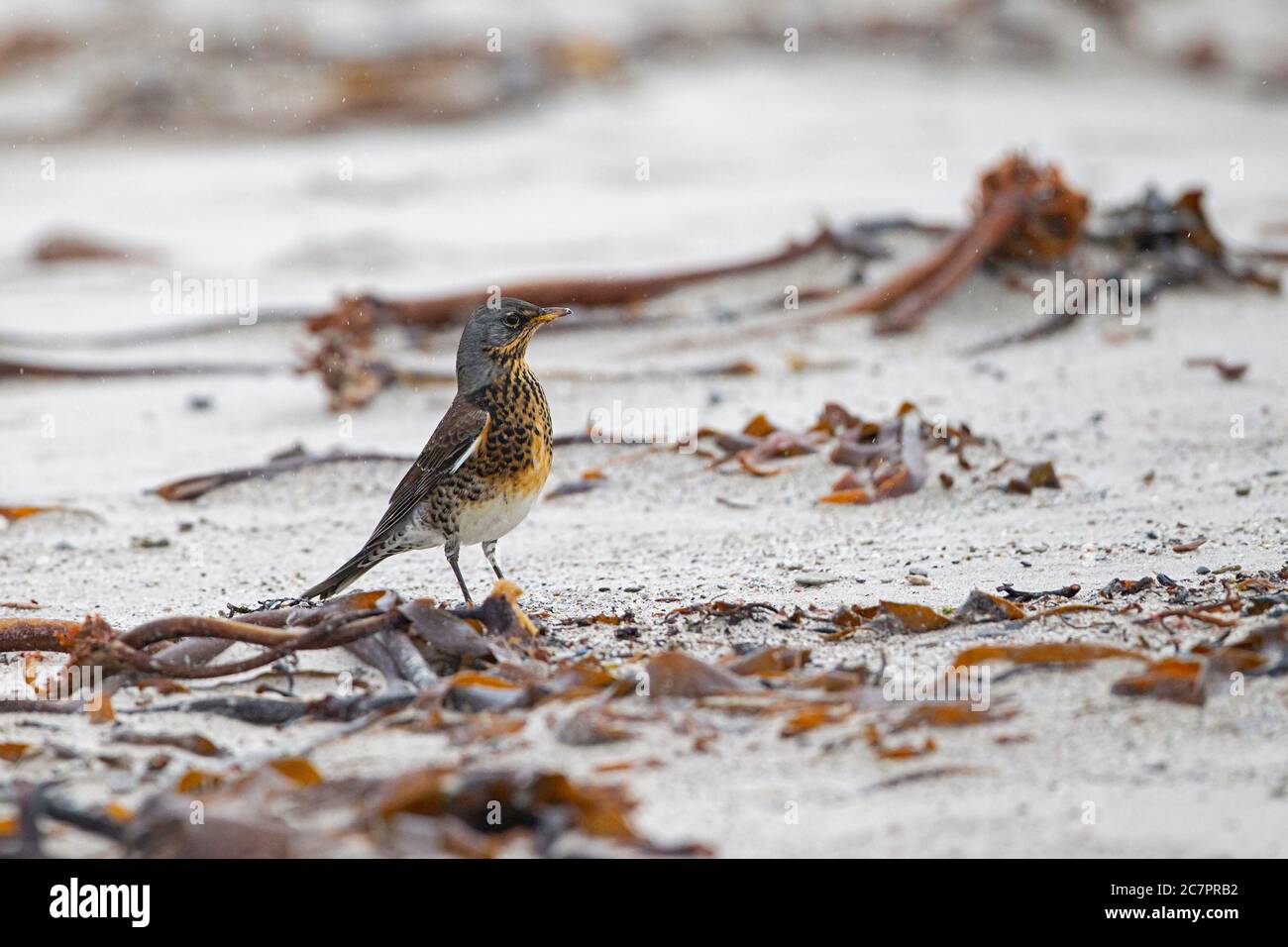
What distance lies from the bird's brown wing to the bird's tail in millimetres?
56

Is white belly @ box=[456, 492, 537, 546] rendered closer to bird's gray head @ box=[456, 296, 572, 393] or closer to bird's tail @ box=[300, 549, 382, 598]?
bird's tail @ box=[300, 549, 382, 598]

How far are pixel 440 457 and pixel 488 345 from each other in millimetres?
430

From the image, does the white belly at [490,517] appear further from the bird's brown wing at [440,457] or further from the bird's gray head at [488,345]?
the bird's gray head at [488,345]

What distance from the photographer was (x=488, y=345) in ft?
17.9

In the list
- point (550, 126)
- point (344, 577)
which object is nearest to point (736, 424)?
point (344, 577)

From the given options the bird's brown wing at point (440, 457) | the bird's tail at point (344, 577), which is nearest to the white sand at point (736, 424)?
the bird's tail at point (344, 577)

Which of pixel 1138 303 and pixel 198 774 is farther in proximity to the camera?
pixel 1138 303

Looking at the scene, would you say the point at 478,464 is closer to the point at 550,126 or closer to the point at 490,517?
the point at 490,517

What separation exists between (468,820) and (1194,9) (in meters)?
17.4

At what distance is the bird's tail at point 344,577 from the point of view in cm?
523

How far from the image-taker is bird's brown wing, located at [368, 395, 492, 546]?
5250 millimetres
